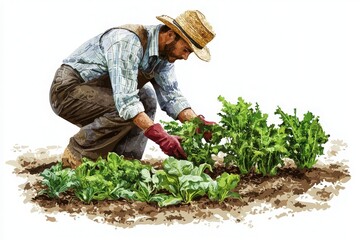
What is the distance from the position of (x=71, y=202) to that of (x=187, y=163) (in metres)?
0.87

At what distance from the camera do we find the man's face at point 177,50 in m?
6.59

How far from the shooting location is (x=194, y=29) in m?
6.50

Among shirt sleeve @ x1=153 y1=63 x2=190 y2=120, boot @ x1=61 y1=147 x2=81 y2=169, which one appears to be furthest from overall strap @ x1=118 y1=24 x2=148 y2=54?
boot @ x1=61 y1=147 x2=81 y2=169

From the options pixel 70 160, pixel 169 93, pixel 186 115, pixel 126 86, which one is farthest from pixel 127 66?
pixel 70 160

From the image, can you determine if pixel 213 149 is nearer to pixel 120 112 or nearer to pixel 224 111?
pixel 224 111

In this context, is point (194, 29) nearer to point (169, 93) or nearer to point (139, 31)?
point (139, 31)

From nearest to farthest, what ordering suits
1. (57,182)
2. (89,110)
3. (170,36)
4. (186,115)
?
(57,182), (170,36), (89,110), (186,115)

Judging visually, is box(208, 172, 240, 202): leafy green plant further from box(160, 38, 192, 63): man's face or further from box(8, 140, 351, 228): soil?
box(160, 38, 192, 63): man's face

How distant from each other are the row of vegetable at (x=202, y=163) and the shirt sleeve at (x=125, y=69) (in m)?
0.39

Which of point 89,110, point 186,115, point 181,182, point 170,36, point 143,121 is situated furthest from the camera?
point 186,115

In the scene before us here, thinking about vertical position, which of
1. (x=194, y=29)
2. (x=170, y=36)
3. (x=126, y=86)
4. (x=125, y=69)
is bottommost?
(x=126, y=86)

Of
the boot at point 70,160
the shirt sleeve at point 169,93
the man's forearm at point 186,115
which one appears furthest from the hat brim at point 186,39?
the boot at point 70,160

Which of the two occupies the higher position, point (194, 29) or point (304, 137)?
point (194, 29)

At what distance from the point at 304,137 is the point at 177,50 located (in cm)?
121
